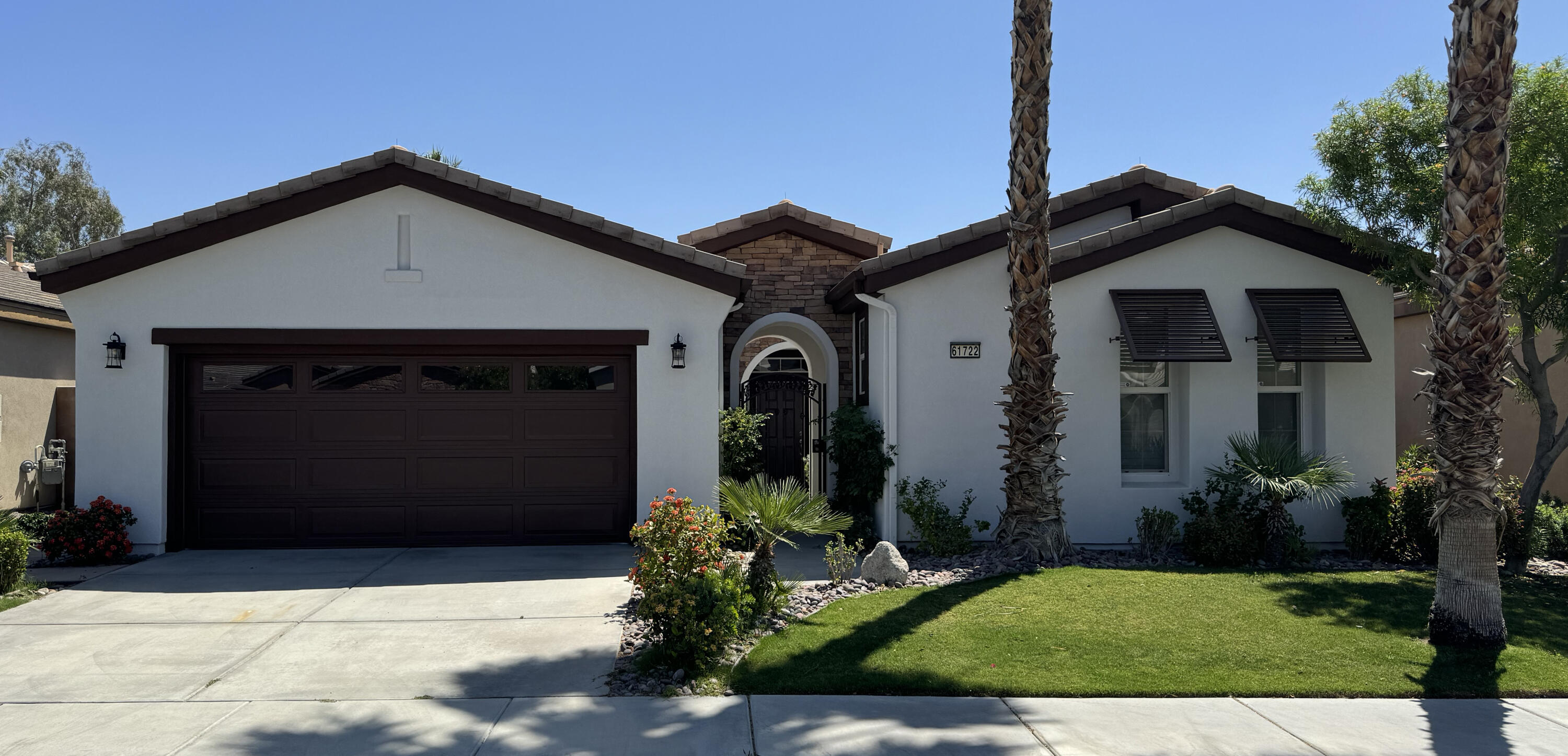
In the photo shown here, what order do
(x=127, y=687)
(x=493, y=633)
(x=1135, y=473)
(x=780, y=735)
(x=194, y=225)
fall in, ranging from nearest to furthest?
(x=780, y=735), (x=127, y=687), (x=493, y=633), (x=194, y=225), (x=1135, y=473)

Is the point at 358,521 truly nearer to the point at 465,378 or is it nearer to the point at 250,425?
the point at 250,425

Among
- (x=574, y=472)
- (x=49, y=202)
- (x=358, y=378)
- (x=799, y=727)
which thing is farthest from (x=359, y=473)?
(x=49, y=202)

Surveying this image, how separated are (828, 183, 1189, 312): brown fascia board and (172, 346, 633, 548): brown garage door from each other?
2.93 meters

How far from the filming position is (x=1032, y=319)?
30.4 feet

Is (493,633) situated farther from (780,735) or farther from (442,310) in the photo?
(442,310)

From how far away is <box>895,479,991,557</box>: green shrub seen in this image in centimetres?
1002

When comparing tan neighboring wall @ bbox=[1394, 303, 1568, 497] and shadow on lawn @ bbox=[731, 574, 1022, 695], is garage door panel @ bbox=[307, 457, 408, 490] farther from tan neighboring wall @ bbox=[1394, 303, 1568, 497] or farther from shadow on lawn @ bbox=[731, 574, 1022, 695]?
tan neighboring wall @ bbox=[1394, 303, 1568, 497]

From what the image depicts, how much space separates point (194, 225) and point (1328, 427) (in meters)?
12.7

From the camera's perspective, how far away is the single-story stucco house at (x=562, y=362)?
1025cm

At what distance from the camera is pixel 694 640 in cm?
598

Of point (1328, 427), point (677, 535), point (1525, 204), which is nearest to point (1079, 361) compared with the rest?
point (1328, 427)

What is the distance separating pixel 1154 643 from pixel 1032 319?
3545 millimetres

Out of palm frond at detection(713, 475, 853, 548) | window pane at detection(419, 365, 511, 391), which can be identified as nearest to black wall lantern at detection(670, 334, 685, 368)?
window pane at detection(419, 365, 511, 391)

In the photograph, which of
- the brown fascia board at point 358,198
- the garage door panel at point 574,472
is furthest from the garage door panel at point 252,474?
the garage door panel at point 574,472
